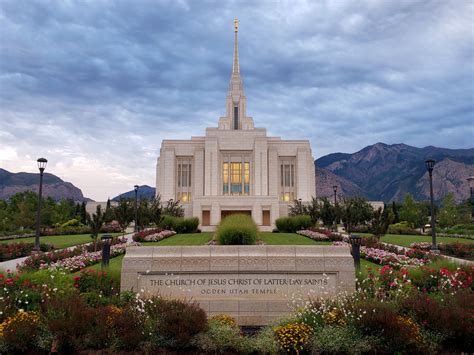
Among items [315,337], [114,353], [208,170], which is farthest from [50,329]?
[208,170]

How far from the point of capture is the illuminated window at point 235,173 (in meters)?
59.9

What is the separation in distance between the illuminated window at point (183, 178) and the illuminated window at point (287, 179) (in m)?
15.7

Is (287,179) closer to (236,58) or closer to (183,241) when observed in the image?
(236,58)

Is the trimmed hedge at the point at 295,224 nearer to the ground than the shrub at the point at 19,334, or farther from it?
farther from it

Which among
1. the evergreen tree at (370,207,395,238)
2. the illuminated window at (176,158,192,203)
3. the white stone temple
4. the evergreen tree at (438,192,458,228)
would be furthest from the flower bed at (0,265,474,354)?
the illuminated window at (176,158,192,203)

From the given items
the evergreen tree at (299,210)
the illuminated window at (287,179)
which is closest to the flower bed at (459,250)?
the evergreen tree at (299,210)

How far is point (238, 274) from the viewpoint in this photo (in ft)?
23.0

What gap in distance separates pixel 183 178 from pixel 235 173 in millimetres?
8953

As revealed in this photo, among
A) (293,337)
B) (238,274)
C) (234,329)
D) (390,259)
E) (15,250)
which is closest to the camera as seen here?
(293,337)

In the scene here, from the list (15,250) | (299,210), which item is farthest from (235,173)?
(15,250)

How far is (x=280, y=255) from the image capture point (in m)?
7.00

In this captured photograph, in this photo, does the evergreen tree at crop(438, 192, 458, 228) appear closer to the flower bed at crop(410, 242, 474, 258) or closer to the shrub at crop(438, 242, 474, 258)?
the flower bed at crop(410, 242, 474, 258)

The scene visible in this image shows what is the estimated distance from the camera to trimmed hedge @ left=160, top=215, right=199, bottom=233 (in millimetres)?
32312

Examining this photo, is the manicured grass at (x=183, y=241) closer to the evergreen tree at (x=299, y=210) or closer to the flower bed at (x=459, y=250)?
the flower bed at (x=459, y=250)
